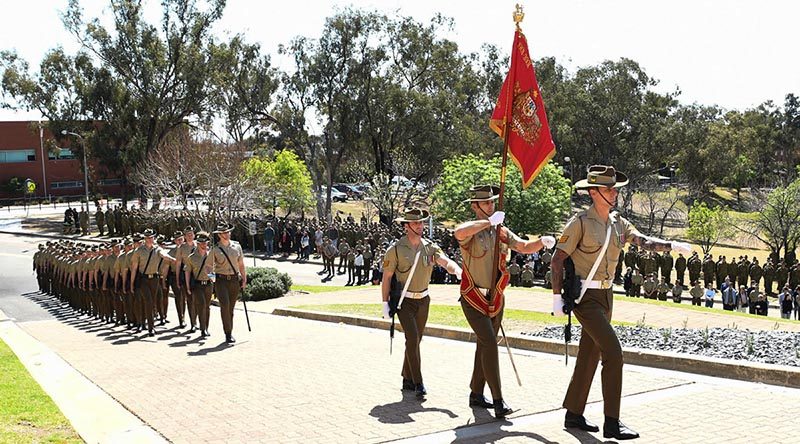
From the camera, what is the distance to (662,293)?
26672 mm

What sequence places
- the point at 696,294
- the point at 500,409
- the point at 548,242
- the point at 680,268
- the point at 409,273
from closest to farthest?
the point at 548,242 < the point at 500,409 < the point at 409,273 < the point at 696,294 < the point at 680,268

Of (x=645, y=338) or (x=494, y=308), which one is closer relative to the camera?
(x=494, y=308)

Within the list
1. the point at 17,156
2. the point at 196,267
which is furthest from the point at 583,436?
the point at 17,156

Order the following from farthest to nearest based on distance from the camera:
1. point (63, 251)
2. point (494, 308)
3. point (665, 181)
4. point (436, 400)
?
point (665, 181) < point (63, 251) < point (436, 400) < point (494, 308)

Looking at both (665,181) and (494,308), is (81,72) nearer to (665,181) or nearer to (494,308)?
(665,181)

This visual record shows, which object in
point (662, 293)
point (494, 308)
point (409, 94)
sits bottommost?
point (662, 293)

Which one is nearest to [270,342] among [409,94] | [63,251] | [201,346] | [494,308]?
[201,346]

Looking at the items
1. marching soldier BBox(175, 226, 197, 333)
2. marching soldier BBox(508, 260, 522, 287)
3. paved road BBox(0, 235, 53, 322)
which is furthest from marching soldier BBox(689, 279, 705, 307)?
paved road BBox(0, 235, 53, 322)

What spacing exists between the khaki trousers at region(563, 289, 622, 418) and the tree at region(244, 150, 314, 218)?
4216 centimetres

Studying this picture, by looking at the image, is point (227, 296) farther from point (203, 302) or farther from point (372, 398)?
point (372, 398)

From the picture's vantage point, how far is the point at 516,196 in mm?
36531

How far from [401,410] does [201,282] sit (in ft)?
25.0

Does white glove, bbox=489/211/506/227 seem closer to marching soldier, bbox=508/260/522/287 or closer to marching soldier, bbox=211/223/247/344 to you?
marching soldier, bbox=211/223/247/344

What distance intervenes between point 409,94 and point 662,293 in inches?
1130
